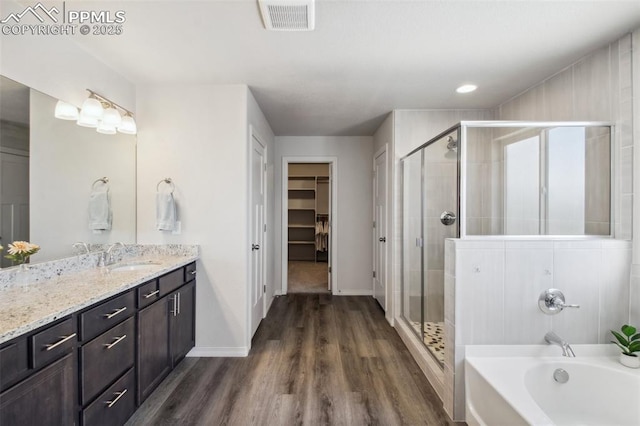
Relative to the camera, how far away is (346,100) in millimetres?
2883

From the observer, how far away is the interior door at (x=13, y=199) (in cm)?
150

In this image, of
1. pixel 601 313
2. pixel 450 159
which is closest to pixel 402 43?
pixel 450 159

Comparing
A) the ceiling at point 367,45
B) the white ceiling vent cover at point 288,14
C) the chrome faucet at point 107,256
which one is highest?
the ceiling at point 367,45

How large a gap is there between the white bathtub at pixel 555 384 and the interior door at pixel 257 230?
199cm

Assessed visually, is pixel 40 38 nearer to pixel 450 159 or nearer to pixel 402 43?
pixel 402 43

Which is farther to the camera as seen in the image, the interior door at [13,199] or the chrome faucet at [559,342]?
the chrome faucet at [559,342]

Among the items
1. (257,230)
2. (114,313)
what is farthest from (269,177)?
(114,313)

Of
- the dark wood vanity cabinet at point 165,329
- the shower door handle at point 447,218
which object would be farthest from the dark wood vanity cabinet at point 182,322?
the shower door handle at point 447,218

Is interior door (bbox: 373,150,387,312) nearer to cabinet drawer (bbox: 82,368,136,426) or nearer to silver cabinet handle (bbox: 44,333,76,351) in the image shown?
cabinet drawer (bbox: 82,368,136,426)

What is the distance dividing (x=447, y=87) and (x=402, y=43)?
0.97 meters

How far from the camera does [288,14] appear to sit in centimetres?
157

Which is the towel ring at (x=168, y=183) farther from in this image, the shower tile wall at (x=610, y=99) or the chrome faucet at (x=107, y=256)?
the shower tile wall at (x=610, y=99)

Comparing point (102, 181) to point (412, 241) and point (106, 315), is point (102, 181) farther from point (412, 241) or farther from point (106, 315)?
point (412, 241)

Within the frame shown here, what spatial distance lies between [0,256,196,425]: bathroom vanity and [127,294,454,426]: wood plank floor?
226 millimetres
